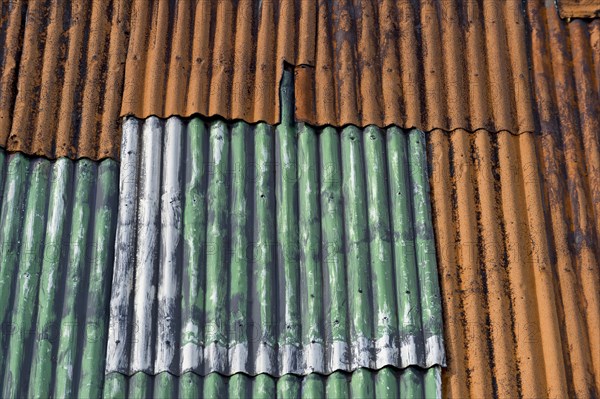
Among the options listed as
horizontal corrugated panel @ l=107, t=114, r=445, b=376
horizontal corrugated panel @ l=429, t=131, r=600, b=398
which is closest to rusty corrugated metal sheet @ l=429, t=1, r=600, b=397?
horizontal corrugated panel @ l=429, t=131, r=600, b=398

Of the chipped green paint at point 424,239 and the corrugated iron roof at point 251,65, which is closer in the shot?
the chipped green paint at point 424,239

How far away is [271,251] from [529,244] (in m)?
1.21

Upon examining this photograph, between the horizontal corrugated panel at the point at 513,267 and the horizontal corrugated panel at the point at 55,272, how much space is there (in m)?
1.54

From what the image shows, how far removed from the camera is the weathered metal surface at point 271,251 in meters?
4.10

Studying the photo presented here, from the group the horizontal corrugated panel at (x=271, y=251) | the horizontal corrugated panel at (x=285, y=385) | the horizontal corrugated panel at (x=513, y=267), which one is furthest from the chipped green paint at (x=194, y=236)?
the horizontal corrugated panel at (x=513, y=267)

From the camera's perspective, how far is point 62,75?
488 cm

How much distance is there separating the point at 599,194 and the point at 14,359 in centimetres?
281

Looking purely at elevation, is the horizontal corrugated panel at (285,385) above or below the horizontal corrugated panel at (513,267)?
below

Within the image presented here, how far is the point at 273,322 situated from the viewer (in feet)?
13.7

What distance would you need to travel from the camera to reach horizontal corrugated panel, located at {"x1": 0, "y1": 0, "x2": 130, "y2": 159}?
15.2 feet

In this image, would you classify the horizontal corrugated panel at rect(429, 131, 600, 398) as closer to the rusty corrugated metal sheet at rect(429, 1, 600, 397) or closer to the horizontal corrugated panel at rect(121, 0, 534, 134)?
the rusty corrugated metal sheet at rect(429, 1, 600, 397)

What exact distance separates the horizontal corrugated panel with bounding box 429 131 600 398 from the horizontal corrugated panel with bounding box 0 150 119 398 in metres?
1.54

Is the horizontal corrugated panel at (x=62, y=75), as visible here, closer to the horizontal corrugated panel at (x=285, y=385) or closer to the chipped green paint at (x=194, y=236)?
the chipped green paint at (x=194, y=236)

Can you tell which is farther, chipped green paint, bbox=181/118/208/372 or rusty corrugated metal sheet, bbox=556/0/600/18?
rusty corrugated metal sheet, bbox=556/0/600/18
